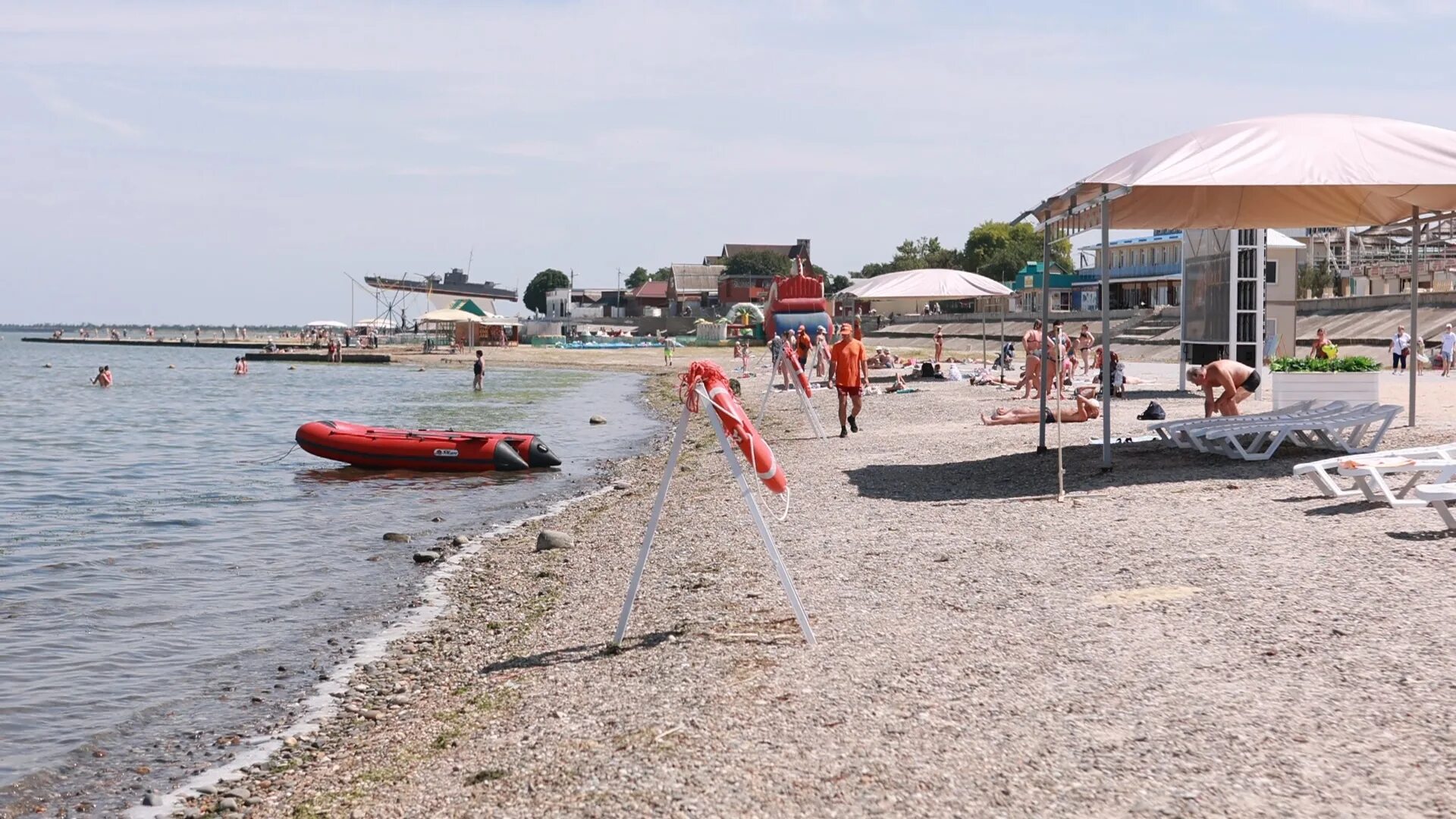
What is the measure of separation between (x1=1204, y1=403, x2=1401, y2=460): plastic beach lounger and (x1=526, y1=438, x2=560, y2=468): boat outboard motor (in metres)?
11.1

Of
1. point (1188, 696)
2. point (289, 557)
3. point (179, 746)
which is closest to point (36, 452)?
point (289, 557)

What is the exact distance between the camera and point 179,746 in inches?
288

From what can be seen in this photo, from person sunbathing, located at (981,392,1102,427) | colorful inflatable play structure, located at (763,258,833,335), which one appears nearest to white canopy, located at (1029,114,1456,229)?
person sunbathing, located at (981,392,1102,427)

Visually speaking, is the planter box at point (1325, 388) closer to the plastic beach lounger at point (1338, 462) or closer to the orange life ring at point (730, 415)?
the plastic beach lounger at point (1338, 462)

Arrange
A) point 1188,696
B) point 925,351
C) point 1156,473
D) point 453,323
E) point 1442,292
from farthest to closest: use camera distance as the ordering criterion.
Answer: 1. point 453,323
2. point 925,351
3. point 1442,292
4. point 1156,473
5. point 1188,696

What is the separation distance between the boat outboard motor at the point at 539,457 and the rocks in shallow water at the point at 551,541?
26.1ft

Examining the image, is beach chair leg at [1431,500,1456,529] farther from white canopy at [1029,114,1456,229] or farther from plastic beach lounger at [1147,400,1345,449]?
plastic beach lounger at [1147,400,1345,449]

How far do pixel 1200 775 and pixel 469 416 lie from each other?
31180mm

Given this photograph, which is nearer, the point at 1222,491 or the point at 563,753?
the point at 563,753

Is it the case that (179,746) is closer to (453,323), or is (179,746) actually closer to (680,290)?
(453,323)

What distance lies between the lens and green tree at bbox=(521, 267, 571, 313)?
18225 centimetres

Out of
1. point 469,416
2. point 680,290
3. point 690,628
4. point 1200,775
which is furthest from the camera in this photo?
point 680,290

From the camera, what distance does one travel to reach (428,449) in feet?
68.6

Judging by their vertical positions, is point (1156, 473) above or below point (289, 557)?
above
